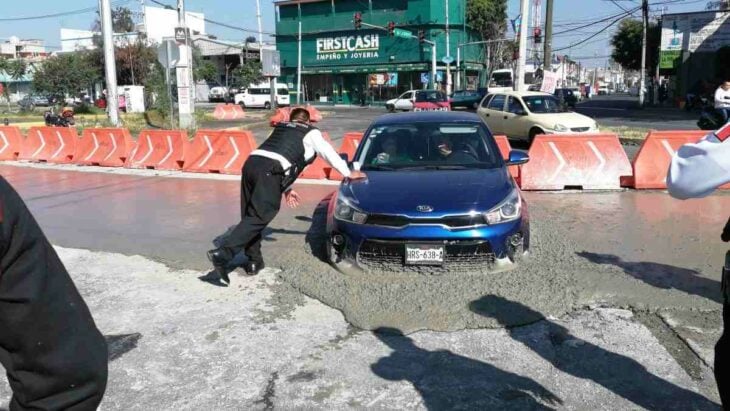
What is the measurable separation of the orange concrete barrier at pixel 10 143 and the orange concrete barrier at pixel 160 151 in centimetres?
446

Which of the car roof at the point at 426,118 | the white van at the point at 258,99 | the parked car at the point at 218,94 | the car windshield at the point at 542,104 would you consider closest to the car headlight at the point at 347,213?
the car roof at the point at 426,118

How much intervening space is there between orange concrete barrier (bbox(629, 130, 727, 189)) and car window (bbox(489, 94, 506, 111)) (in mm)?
7501

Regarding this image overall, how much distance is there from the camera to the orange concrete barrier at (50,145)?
1573 cm

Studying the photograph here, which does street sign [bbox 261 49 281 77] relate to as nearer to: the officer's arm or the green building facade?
the green building facade

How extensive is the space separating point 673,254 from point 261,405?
4.79 m

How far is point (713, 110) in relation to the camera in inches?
547

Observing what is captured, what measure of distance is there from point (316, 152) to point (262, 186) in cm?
66

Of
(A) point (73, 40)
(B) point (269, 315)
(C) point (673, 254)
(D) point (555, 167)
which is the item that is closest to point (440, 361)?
(B) point (269, 315)

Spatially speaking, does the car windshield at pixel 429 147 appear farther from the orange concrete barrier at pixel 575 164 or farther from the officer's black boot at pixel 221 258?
the orange concrete barrier at pixel 575 164

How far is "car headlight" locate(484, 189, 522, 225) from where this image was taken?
540 centimetres

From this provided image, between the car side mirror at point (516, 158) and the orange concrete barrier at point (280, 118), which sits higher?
the orange concrete barrier at point (280, 118)

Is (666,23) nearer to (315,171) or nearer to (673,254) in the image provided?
(315,171)

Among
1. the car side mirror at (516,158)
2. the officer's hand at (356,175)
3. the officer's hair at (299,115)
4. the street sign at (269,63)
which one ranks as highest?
the street sign at (269,63)

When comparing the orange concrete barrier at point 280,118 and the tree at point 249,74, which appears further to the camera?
the tree at point 249,74
